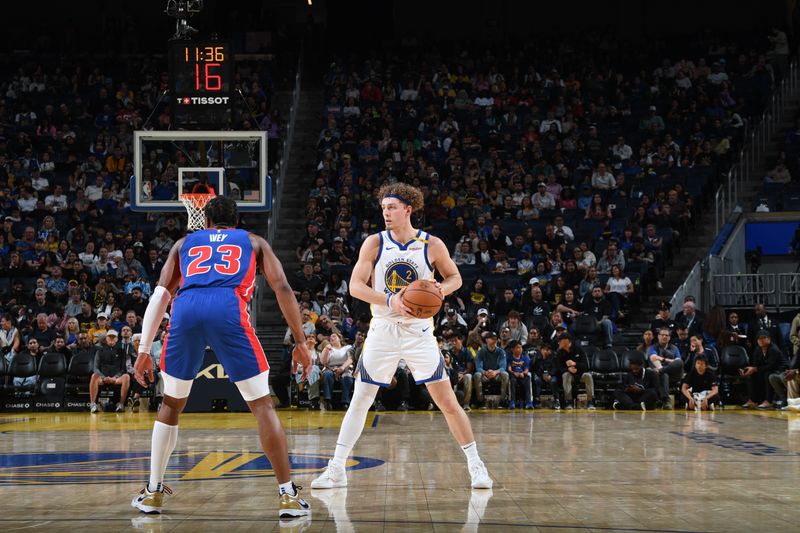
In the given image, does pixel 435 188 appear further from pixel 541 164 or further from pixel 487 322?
pixel 487 322

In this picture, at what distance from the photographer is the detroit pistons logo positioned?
6.54 metres

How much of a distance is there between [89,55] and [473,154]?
11664 millimetres

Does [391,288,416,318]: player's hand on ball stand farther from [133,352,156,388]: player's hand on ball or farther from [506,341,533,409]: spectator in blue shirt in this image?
[506,341,533,409]: spectator in blue shirt

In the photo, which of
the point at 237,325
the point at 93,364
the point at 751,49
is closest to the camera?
the point at 237,325

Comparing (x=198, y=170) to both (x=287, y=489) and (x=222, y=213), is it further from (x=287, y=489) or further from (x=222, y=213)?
(x=287, y=489)

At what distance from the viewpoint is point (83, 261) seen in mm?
19266

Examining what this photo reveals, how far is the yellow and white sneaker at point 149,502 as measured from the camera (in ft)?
17.6

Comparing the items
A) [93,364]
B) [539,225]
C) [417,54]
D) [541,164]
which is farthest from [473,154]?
[93,364]

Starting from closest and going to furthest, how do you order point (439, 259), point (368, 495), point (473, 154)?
point (368, 495) < point (439, 259) < point (473, 154)

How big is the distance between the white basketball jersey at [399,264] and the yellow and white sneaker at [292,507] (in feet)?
5.23

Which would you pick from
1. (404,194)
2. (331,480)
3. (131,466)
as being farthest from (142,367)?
(131,466)

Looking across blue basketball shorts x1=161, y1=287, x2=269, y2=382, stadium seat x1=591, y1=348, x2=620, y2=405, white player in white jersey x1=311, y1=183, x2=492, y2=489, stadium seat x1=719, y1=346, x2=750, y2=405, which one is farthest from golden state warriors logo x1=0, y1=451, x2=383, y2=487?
stadium seat x1=719, y1=346, x2=750, y2=405

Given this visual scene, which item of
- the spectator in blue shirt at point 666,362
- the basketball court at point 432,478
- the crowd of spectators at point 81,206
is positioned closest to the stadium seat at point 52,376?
the crowd of spectators at point 81,206

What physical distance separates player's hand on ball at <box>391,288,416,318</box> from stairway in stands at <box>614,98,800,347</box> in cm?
1204
